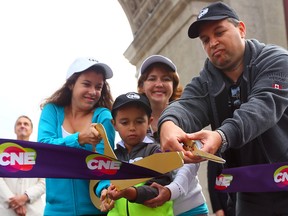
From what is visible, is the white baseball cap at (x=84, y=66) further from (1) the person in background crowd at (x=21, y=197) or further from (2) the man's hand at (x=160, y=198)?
(1) the person in background crowd at (x=21, y=197)

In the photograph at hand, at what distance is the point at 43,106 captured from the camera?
3.29 m

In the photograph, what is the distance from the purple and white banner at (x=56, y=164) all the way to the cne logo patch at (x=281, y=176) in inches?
24.1

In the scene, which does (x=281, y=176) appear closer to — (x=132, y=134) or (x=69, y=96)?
(x=132, y=134)

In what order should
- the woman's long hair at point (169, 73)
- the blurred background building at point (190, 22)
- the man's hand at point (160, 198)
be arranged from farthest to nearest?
1. the blurred background building at point (190, 22)
2. the woman's long hair at point (169, 73)
3. the man's hand at point (160, 198)

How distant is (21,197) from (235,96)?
123 inches

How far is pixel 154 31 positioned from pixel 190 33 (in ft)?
20.2

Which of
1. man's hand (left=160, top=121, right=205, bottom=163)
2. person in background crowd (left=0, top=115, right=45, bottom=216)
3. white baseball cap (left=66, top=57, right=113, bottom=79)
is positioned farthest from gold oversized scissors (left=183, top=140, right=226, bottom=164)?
person in background crowd (left=0, top=115, right=45, bottom=216)

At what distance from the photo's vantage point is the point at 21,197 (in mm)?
4789

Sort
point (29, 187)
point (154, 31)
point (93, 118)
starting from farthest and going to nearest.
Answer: point (154, 31)
point (29, 187)
point (93, 118)

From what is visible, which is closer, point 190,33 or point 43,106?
point 190,33

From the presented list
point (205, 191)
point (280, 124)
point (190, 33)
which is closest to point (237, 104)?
point (280, 124)

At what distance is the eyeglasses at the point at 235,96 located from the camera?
2.35m

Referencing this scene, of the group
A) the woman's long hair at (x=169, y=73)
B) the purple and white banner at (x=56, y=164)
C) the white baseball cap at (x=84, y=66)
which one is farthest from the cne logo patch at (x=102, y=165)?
the woman's long hair at (x=169, y=73)

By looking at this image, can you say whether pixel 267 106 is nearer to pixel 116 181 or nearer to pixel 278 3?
pixel 116 181
